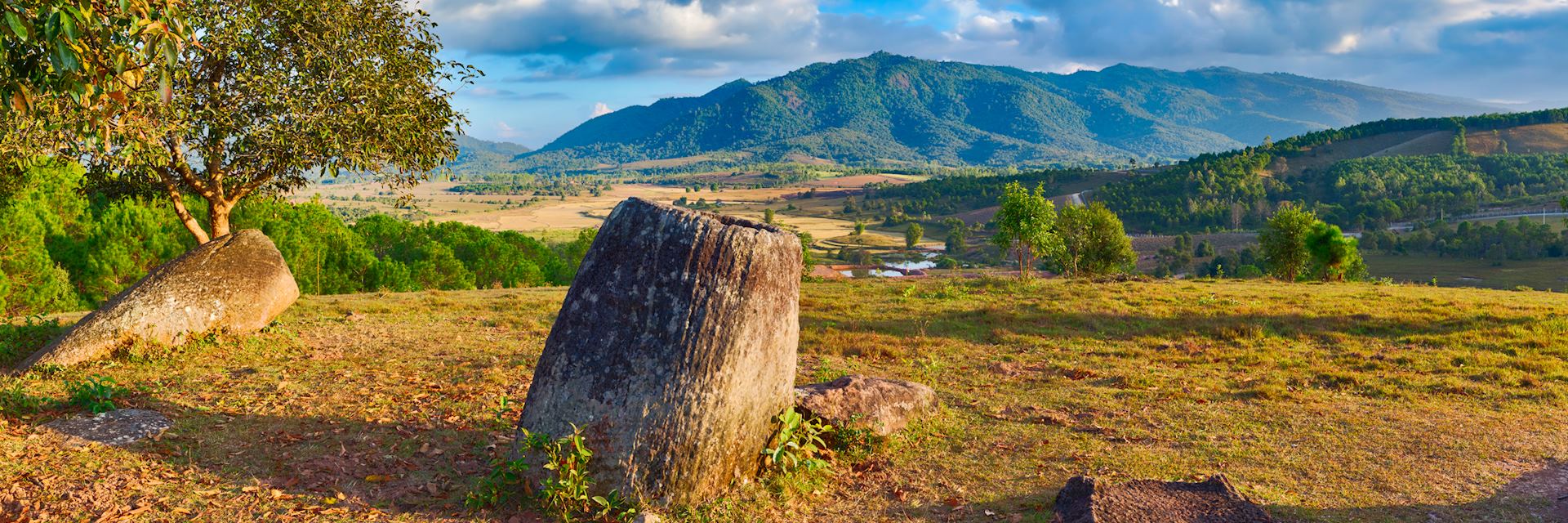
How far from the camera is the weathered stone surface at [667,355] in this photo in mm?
7688

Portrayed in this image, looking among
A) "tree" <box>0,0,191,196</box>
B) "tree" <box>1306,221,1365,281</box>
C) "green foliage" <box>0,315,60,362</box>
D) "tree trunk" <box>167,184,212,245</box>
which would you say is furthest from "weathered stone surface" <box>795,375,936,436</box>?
"tree" <box>1306,221,1365,281</box>

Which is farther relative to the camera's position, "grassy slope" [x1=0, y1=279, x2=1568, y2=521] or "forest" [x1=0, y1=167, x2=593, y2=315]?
"forest" [x1=0, y1=167, x2=593, y2=315]

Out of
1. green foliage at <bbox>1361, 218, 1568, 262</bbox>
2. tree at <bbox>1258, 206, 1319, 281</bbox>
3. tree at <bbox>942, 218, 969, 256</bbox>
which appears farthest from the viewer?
tree at <bbox>942, 218, 969, 256</bbox>

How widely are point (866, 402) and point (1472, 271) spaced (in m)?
109

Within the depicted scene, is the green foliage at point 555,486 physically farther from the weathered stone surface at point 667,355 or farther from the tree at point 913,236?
the tree at point 913,236

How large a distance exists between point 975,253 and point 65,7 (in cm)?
12885

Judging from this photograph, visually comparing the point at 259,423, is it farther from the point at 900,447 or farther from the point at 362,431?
the point at 900,447

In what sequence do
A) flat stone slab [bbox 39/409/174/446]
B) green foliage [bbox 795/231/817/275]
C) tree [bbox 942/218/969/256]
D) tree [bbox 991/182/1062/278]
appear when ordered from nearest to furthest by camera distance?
1. flat stone slab [bbox 39/409/174/446]
2. green foliage [bbox 795/231/817/275]
3. tree [bbox 991/182/1062/278]
4. tree [bbox 942/218/969/256]

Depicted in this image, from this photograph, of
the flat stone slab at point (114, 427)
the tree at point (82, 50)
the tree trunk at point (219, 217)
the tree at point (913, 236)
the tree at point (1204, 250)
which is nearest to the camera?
the tree at point (82, 50)

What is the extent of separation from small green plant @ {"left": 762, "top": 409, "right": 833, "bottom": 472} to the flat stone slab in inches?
266

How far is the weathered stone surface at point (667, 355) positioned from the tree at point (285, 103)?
9133 mm

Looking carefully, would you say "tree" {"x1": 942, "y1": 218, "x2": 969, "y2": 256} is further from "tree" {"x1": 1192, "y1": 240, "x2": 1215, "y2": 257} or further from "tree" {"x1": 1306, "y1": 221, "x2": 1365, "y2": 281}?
"tree" {"x1": 1306, "y1": 221, "x2": 1365, "y2": 281}

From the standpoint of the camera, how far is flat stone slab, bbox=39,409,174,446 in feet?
28.3

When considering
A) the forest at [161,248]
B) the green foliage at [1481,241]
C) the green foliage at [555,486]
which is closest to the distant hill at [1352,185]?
the green foliage at [1481,241]
